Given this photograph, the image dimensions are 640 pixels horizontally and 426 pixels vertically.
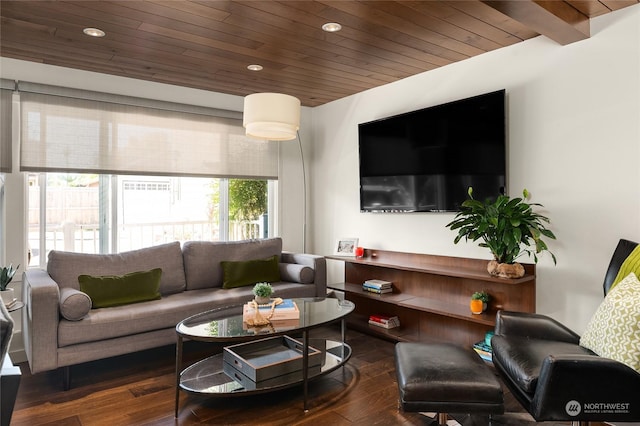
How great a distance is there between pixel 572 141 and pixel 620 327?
1371 millimetres

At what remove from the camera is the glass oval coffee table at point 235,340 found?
241 centimetres

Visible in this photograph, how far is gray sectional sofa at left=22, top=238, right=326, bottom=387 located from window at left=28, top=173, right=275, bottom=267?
46 centimetres

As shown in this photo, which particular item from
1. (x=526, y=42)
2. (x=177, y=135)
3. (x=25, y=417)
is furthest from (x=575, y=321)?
(x=177, y=135)

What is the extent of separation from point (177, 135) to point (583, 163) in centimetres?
342

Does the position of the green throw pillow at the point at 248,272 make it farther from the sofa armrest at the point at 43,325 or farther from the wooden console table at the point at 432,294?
the sofa armrest at the point at 43,325

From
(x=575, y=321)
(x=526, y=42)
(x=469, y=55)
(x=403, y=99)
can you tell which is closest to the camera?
(x=575, y=321)

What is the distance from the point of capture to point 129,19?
8.58 feet

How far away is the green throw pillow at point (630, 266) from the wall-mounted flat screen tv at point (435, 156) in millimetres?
988

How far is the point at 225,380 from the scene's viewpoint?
102 inches

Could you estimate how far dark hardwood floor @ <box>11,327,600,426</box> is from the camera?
7.75 feet

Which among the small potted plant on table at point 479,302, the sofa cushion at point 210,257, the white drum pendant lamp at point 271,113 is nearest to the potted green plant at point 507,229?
the small potted plant on table at point 479,302

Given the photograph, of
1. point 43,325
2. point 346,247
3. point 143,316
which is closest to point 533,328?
point 346,247

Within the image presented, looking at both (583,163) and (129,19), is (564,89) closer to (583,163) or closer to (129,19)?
(583,163)

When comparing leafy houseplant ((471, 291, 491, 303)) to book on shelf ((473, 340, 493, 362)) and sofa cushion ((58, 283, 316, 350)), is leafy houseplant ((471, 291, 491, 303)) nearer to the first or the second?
book on shelf ((473, 340, 493, 362))
